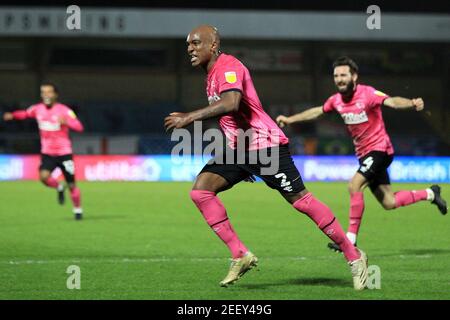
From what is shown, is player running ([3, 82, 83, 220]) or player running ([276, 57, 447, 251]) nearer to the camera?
player running ([276, 57, 447, 251])

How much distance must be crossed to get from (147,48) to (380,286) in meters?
30.7

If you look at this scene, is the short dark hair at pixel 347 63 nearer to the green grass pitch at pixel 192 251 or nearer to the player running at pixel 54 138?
the green grass pitch at pixel 192 251

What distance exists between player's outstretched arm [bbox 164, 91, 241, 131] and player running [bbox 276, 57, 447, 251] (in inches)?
137

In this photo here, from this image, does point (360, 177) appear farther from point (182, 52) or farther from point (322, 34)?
point (182, 52)

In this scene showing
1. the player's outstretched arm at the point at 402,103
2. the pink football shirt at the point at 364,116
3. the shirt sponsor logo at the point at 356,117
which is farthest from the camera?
the shirt sponsor logo at the point at 356,117

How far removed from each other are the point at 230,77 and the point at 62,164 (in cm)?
935

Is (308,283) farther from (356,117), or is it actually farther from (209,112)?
(356,117)

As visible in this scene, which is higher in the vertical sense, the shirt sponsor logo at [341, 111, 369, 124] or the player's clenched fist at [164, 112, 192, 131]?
the shirt sponsor logo at [341, 111, 369, 124]

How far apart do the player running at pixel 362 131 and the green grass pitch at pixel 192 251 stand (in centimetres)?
62

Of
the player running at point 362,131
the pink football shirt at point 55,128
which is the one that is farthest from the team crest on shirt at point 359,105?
the pink football shirt at point 55,128

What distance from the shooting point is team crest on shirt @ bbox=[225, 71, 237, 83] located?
27.7 feet

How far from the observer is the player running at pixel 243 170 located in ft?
28.6

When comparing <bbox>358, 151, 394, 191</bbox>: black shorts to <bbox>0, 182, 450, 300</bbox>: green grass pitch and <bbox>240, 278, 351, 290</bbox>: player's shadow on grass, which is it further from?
<bbox>240, 278, 351, 290</bbox>: player's shadow on grass

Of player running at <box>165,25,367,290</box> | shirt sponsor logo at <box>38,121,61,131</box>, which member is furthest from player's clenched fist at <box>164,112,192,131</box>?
shirt sponsor logo at <box>38,121,61,131</box>
